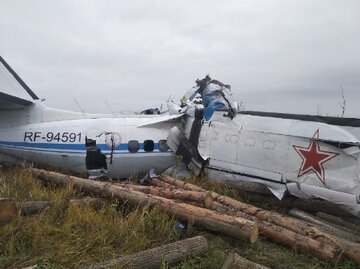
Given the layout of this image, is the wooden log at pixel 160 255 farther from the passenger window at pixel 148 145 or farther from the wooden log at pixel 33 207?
the passenger window at pixel 148 145

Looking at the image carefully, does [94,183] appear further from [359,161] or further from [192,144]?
[359,161]

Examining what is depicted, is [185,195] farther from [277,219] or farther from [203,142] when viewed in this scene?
[203,142]

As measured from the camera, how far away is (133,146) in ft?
32.8

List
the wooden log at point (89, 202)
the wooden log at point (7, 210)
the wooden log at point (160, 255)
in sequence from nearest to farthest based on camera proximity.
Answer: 1. the wooden log at point (160, 255)
2. the wooden log at point (7, 210)
3. the wooden log at point (89, 202)

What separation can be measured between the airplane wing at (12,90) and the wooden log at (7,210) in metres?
6.90

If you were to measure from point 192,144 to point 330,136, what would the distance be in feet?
11.5

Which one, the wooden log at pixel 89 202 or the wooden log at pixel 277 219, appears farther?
the wooden log at pixel 89 202

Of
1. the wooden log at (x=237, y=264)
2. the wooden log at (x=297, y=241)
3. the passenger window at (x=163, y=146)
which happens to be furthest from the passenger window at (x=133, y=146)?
the wooden log at (x=237, y=264)

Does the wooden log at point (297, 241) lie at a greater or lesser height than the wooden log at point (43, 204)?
lesser

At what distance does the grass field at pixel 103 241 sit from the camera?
470cm

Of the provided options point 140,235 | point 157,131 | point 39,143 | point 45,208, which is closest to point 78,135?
point 39,143

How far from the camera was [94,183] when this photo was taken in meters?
7.61

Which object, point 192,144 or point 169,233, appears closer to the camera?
point 169,233

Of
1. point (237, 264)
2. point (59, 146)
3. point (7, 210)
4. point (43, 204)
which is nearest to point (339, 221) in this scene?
point (237, 264)
